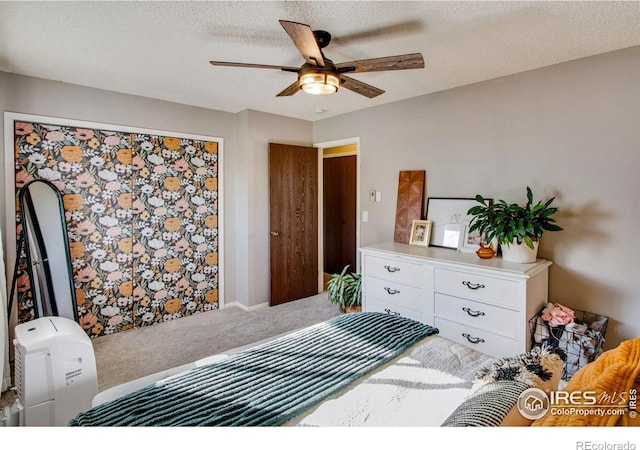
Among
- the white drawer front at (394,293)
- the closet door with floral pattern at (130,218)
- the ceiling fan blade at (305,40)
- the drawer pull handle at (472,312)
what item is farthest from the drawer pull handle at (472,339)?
the closet door with floral pattern at (130,218)

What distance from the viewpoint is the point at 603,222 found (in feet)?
7.98

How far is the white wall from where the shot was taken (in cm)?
233

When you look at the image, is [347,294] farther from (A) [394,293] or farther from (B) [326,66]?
(B) [326,66]

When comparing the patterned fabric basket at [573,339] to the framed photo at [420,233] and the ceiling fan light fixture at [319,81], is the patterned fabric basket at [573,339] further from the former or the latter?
the ceiling fan light fixture at [319,81]

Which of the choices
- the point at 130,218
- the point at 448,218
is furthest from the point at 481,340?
the point at 130,218

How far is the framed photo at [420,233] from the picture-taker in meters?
3.31

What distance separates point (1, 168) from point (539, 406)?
3.76 meters

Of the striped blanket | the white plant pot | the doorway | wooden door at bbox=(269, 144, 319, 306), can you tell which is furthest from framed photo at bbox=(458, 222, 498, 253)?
the doorway

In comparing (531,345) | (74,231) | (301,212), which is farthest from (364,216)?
(74,231)

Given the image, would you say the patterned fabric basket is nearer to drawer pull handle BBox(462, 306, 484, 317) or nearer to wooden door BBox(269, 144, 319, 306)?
drawer pull handle BBox(462, 306, 484, 317)

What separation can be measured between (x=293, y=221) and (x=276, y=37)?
8.15 feet

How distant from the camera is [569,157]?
2559 millimetres

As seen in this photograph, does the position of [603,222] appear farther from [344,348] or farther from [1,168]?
[1,168]
